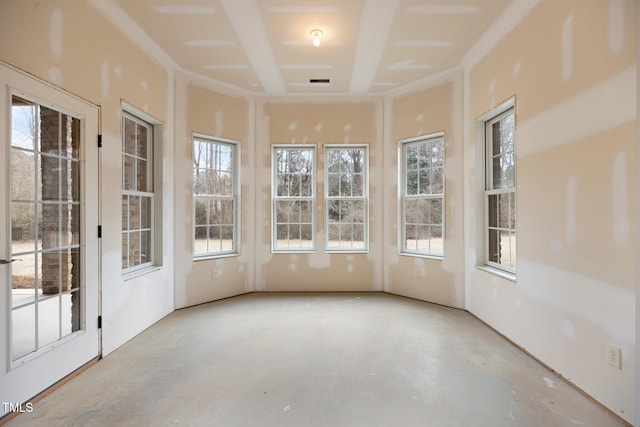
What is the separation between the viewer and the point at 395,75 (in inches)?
164

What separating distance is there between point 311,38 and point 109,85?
1.99 metres

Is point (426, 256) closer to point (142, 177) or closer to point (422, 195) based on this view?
point (422, 195)

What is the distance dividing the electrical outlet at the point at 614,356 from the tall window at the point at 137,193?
3.98 metres

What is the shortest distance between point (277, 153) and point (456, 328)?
342cm

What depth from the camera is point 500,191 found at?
3.29m

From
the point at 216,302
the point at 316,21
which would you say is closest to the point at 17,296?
the point at 216,302

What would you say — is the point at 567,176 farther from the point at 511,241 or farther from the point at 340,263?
the point at 340,263

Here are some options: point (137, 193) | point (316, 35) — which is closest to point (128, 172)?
point (137, 193)

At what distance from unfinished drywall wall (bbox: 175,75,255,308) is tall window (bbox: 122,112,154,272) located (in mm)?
364

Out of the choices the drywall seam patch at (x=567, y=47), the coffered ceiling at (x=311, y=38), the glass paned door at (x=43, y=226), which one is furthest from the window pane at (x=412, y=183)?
the glass paned door at (x=43, y=226)

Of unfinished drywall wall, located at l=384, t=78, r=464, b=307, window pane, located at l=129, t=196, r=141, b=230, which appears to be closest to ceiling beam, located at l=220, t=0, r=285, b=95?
unfinished drywall wall, located at l=384, t=78, r=464, b=307

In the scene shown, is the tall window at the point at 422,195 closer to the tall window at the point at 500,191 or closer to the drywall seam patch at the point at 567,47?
the tall window at the point at 500,191

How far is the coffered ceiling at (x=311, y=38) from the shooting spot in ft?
9.23

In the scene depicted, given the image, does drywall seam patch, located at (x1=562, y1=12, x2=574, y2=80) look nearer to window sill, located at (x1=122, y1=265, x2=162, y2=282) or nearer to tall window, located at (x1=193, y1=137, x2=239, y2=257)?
tall window, located at (x1=193, y1=137, x2=239, y2=257)
